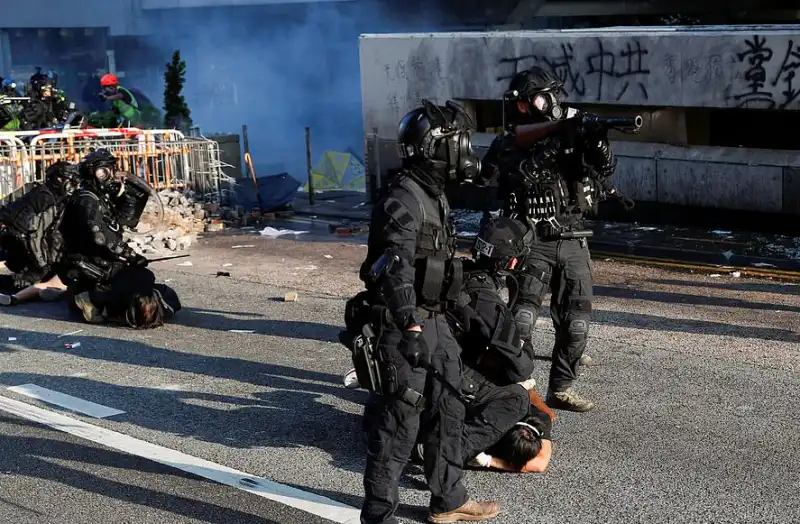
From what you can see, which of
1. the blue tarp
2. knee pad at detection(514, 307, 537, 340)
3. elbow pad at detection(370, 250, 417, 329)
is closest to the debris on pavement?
the blue tarp

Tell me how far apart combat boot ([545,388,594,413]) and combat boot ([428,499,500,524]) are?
1741 mm

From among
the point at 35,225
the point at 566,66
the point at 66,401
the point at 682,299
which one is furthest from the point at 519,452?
the point at 566,66

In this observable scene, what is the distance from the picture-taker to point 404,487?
595 centimetres

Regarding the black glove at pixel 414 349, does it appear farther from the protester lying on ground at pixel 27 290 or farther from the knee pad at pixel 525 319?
the protester lying on ground at pixel 27 290

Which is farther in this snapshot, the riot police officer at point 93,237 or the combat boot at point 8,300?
the combat boot at point 8,300

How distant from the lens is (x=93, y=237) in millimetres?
9977

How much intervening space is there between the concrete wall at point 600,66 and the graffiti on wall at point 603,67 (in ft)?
0.04

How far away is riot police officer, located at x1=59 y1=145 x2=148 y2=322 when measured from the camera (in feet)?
32.8

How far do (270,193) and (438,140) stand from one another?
11.7m

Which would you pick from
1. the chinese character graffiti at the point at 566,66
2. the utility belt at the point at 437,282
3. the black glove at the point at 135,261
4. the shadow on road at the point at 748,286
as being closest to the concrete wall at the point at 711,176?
the chinese character graffiti at the point at 566,66

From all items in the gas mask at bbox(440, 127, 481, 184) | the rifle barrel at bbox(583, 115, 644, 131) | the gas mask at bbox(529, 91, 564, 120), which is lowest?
the gas mask at bbox(440, 127, 481, 184)

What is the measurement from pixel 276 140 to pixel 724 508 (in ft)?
86.3

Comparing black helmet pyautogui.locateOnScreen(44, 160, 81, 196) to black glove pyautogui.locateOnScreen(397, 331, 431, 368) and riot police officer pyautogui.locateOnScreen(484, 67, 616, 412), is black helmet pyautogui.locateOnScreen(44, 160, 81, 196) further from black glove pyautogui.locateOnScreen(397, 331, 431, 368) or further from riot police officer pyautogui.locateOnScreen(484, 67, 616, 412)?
black glove pyautogui.locateOnScreen(397, 331, 431, 368)

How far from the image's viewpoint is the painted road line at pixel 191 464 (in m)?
5.72
